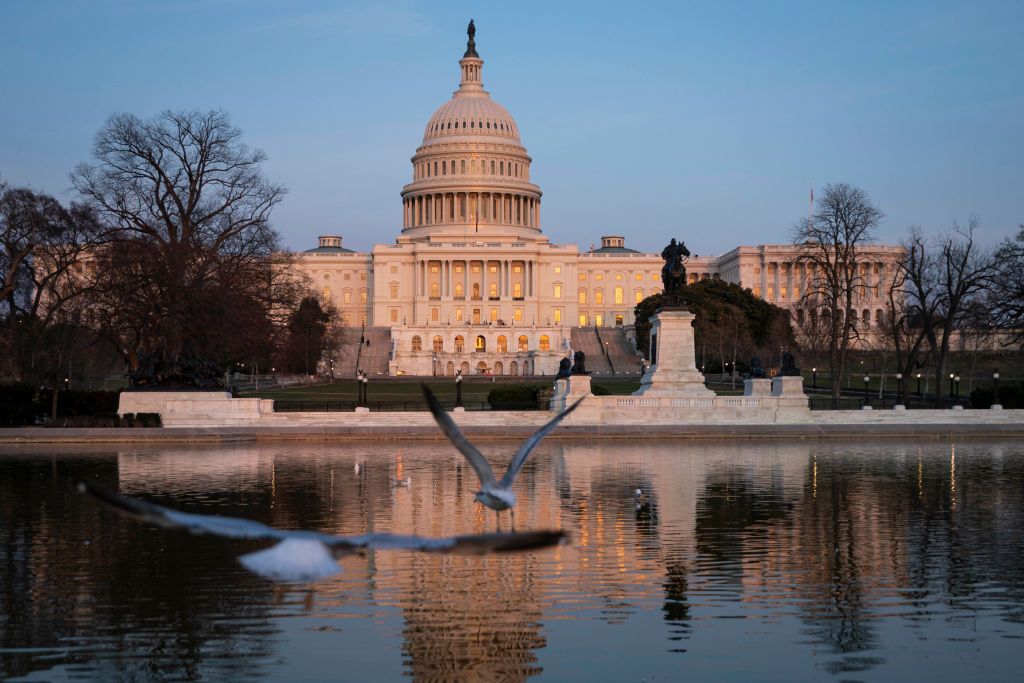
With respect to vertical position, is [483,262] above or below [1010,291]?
above

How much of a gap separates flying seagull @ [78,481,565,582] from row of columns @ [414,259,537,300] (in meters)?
138

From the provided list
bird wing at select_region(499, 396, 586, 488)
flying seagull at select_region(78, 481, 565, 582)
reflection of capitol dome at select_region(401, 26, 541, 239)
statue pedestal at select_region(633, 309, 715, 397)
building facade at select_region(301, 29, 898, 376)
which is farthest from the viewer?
reflection of capitol dome at select_region(401, 26, 541, 239)

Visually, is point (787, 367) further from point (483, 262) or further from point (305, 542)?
point (483, 262)

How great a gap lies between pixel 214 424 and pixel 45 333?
1065cm

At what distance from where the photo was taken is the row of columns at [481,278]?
145m

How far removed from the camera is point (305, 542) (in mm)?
6277

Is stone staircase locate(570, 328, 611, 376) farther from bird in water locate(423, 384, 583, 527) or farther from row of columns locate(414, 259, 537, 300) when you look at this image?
bird in water locate(423, 384, 583, 527)

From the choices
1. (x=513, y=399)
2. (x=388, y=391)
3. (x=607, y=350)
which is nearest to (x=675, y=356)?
(x=513, y=399)

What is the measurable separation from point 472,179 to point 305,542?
148 metres

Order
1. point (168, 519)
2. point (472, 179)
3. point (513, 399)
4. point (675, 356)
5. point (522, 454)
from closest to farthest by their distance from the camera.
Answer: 1. point (168, 519)
2. point (522, 454)
3. point (675, 356)
4. point (513, 399)
5. point (472, 179)

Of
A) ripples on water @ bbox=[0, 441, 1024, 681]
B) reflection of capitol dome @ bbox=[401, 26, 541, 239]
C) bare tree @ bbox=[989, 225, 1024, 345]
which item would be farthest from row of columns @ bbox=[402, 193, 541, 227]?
ripples on water @ bbox=[0, 441, 1024, 681]

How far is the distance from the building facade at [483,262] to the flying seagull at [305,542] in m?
123

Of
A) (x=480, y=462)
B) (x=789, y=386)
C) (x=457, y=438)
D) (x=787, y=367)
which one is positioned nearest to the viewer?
(x=457, y=438)

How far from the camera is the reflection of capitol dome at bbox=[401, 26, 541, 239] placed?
503 ft
